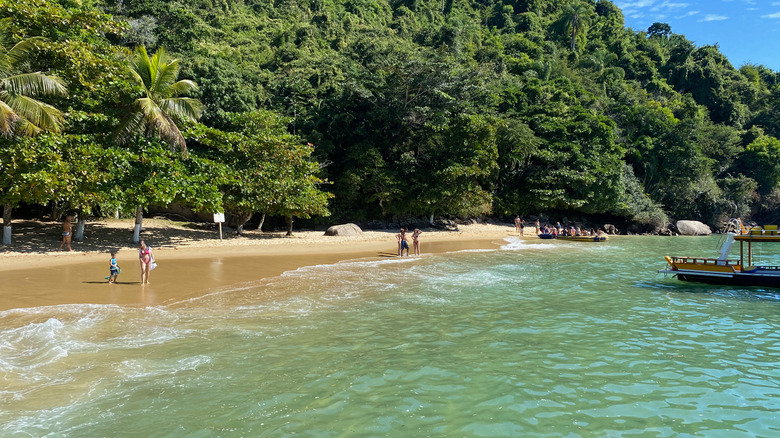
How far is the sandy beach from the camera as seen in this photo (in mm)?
13047

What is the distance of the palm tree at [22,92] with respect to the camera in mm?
17031

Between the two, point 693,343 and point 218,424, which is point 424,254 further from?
point 218,424

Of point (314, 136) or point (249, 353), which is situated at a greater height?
point (314, 136)

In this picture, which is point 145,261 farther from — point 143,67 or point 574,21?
point 574,21

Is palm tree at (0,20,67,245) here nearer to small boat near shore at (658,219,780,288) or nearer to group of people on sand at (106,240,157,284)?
group of people on sand at (106,240,157,284)

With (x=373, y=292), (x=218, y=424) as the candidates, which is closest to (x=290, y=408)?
(x=218, y=424)

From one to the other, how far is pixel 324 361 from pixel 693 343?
7.55 meters

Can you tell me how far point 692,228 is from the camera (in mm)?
42656

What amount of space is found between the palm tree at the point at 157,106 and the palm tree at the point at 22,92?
281 centimetres

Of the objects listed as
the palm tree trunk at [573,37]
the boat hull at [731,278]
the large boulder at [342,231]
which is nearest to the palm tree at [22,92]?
the large boulder at [342,231]

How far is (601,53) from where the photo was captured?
70938 mm

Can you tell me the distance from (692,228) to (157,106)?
151 ft

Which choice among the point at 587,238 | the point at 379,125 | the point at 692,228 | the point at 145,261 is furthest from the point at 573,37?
the point at 145,261

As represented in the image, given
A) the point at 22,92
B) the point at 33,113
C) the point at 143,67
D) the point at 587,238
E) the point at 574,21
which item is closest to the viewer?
the point at 33,113
